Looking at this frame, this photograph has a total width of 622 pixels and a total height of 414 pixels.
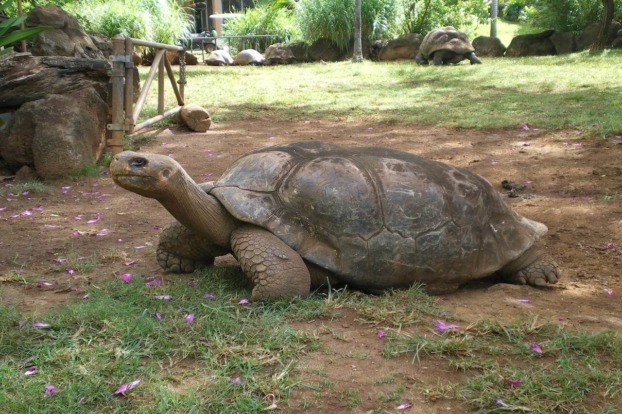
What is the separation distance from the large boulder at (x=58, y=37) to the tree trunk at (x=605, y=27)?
40.5 ft

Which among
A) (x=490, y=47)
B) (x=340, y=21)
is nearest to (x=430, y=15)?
(x=490, y=47)

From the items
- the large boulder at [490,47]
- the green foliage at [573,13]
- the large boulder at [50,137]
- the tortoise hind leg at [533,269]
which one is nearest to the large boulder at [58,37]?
the large boulder at [50,137]

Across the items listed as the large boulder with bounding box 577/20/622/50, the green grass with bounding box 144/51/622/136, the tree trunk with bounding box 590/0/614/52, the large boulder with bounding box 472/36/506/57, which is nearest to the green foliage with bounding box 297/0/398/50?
the large boulder with bounding box 472/36/506/57

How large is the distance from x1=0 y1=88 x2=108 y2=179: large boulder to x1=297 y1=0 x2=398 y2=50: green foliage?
14125 millimetres

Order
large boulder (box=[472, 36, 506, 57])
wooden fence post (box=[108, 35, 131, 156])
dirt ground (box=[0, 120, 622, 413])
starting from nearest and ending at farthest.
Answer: dirt ground (box=[0, 120, 622, 413]) → wooden fence post (box=[108, 35, 131, 156]) → large boulder (box=[472, 36, 506, 57])

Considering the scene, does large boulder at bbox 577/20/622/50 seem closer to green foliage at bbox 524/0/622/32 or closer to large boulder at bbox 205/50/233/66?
green foliage at bbox 524/0/622/32

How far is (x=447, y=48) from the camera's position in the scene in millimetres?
16297

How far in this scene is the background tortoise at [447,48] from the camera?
16.4 metres

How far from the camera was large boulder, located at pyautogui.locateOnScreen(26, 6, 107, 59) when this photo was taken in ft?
29.5

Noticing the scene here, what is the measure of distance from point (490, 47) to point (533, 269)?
16.1 metres

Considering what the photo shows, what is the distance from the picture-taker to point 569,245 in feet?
15.0

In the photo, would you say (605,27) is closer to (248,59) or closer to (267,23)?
(248,59)

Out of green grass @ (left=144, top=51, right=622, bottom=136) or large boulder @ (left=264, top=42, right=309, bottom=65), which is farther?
large boulder @ (left=264, top=42, right=309, bottom=65)

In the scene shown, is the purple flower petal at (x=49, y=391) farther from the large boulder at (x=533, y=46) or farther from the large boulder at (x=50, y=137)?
the large boulder at (x=533, y=46)
